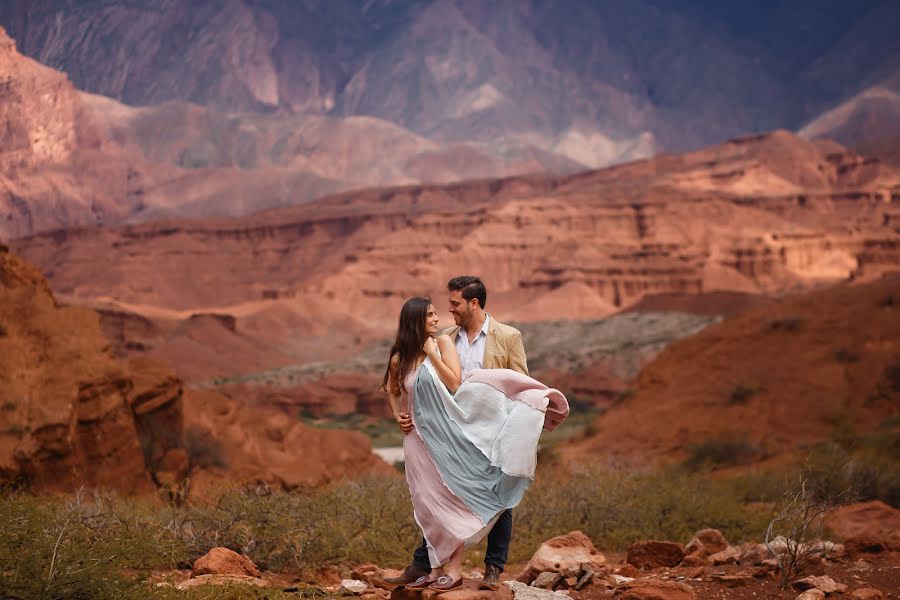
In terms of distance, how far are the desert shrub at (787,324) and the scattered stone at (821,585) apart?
16.6 meters

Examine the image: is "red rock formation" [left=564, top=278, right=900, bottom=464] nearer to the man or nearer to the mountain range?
the man

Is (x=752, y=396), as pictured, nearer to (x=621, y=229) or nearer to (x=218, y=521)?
(x=218, y=521)

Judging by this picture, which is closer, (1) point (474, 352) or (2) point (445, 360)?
(2) point (445, 360)

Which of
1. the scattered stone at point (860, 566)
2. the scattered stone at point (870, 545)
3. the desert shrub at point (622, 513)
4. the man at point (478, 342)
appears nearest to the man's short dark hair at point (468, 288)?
the man at point (478, 342)

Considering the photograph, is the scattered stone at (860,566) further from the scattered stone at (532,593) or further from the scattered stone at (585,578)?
the scattered stone at (532,593)

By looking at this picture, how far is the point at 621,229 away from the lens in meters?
88.5

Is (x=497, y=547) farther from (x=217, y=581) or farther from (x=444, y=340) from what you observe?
(x=217, y=581)

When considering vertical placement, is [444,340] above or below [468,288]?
below

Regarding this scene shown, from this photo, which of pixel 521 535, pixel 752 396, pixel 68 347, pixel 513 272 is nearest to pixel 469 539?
pixel 521 535

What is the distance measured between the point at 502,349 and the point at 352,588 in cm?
194

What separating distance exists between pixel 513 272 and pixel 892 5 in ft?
434

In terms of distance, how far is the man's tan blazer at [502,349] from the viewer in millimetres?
7027

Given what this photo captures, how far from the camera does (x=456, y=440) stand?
6.66 meters

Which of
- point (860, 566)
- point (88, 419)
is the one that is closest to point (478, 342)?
point (860, 566)
